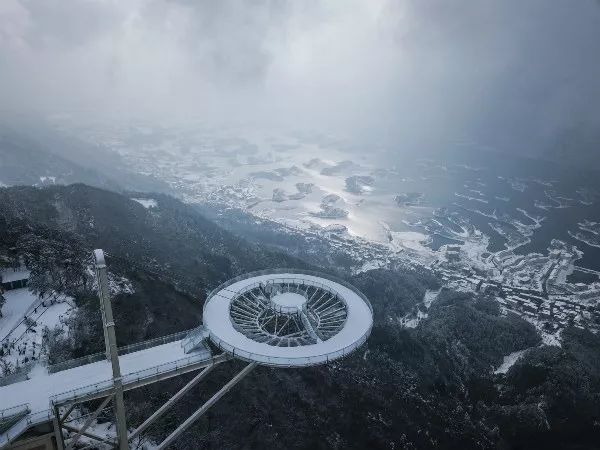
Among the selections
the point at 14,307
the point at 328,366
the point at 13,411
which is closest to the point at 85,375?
the point at 13,411

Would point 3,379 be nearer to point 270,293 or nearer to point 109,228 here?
point 270,293

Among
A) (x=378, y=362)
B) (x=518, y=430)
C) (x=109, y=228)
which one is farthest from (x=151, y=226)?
(x=518, y=430)

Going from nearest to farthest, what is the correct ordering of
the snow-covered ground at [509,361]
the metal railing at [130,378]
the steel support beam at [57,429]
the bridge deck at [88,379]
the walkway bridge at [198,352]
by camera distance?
the steel support beam at [57,429] < the bridge deck at [88,379] < the walkway bridge at [198,352] < the metal railing at [130,378] < the snow-covered ground at [509,361]

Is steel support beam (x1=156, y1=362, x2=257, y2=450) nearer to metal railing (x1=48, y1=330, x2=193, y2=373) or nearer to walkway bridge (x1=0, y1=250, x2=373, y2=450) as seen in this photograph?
walkway bridge (x1=0, y1=250, x2=373, y2=450)

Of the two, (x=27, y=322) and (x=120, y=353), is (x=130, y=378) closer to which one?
(x=120, y=353)

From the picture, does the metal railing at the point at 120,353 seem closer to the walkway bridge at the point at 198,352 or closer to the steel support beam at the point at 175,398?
the walkway bridge at the point at 198,352

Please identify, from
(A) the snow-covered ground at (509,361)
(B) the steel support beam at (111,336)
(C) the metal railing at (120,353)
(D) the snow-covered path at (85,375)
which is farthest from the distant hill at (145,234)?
(A) the snow-covered ground at (509,361)
